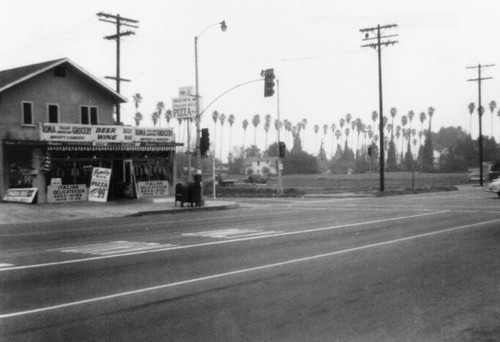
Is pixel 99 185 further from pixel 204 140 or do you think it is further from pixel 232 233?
pixel 232 233

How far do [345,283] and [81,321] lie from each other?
394 centimetres

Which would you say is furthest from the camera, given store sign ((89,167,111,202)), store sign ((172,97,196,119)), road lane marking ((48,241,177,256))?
store sign ((89,167,111,202))

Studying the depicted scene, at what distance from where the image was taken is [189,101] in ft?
99.0

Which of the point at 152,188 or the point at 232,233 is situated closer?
the point at 232,233

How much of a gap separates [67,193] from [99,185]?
1639 millimetres

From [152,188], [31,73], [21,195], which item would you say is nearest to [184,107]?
[152,188]

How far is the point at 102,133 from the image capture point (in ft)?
104

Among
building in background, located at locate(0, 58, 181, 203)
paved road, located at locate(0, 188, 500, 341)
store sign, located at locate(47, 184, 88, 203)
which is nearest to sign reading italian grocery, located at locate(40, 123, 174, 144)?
building in background, located at locate(0, 58, 181, 203)

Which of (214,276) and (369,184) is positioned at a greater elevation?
(214,276)

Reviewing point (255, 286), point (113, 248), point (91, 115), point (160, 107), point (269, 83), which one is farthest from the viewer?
point (160, 107)

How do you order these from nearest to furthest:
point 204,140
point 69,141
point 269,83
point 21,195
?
point 269,83 → point 21,195 → point 69,141 → point 204,140

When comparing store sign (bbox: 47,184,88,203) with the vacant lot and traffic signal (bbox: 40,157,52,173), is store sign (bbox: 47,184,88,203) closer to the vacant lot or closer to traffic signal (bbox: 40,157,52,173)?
traffic signal (bbox: 40,157,52,173)

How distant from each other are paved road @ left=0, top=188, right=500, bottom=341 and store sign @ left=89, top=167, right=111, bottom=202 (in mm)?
13794

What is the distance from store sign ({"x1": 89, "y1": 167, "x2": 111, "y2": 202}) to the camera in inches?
1190
